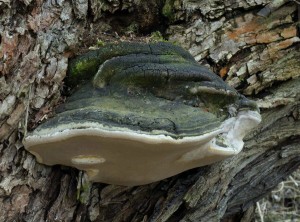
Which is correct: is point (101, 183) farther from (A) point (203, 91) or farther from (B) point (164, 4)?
(B) point (164, 4)

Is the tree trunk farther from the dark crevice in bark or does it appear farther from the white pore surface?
the white pore surface

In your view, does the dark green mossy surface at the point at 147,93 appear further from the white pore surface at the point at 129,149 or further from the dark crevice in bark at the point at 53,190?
the dark crevice in bark at the point at 53,190

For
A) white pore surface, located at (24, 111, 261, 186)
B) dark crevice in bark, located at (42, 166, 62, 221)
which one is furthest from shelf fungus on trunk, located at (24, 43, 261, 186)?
dark crevice in bark, located at (42, 166, 62, 221)

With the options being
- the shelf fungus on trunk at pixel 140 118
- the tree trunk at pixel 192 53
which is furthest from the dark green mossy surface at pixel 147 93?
the tree trunk at pixel 192 53

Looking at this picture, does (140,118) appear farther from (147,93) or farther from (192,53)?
(192,53)

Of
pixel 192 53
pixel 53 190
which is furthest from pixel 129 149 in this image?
pixel 192 53

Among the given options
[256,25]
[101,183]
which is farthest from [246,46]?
[101,183]
